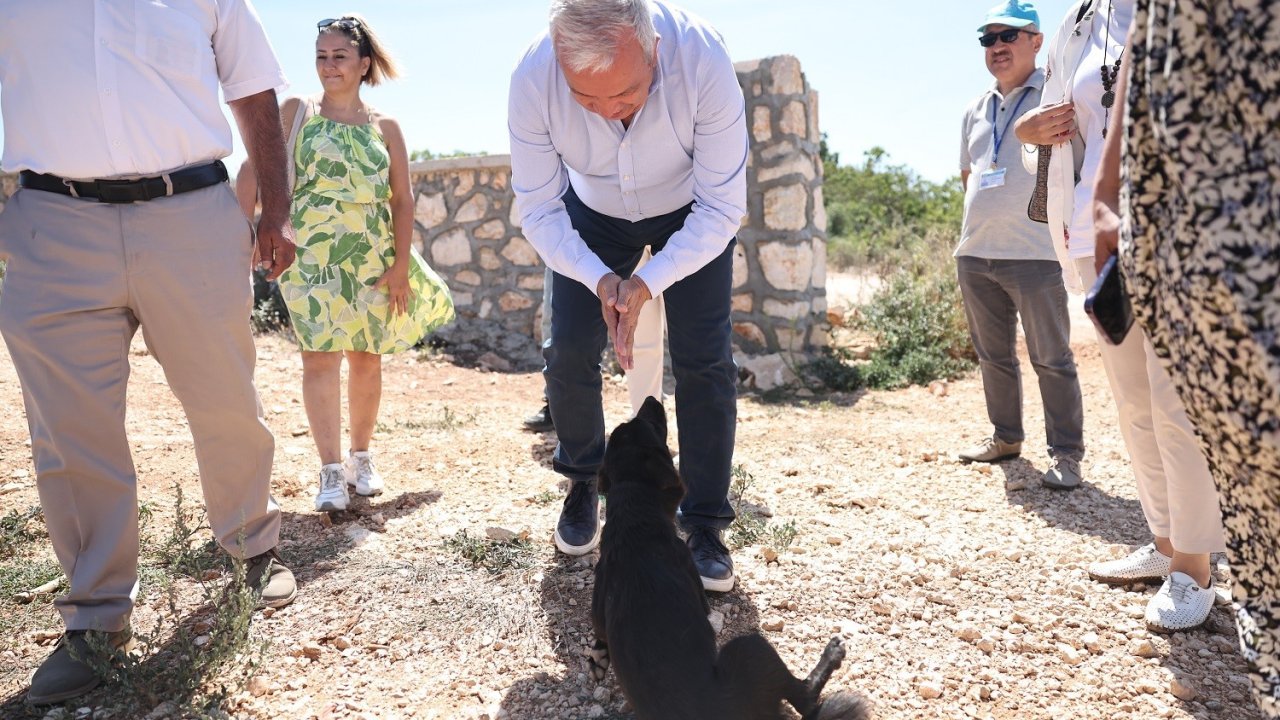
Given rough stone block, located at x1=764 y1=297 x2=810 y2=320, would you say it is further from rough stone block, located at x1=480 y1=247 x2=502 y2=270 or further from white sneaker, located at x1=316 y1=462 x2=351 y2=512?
white sneaker, located at x1=316 y1=462 x2=351 y2=512

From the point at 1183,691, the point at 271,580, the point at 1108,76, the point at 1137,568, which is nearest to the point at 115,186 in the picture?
the point at 271,580

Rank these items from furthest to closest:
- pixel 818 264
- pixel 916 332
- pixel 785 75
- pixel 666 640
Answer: pixel 818 264
pixel 916 332
pixel 785 75
pixel 666 640

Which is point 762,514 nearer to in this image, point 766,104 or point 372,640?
point 372,640

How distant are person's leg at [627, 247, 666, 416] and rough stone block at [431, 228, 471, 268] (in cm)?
424

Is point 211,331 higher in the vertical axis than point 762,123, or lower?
lower

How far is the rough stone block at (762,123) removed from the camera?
20.2 ft

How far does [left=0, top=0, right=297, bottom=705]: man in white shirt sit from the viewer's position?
2061mm

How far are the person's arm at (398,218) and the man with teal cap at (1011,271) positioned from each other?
2.44 meters

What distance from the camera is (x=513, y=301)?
701 cm

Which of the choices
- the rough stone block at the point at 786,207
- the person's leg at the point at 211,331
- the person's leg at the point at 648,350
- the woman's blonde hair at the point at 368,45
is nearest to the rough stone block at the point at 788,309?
the rough stone block at the point at 786,207

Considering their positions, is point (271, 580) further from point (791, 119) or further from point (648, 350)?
point (791, 119)

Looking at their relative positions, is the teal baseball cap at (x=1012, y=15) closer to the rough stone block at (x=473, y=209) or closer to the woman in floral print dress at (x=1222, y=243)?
the woman in floral print dress at (x=1222, y=243)

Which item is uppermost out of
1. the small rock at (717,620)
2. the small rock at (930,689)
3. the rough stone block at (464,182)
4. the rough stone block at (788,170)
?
the rough stone block at (788,170)

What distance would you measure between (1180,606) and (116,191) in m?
2.97
